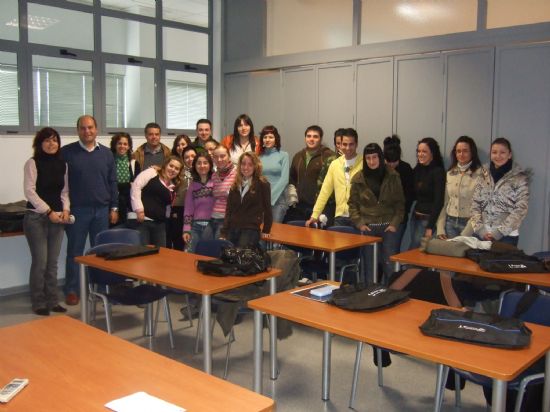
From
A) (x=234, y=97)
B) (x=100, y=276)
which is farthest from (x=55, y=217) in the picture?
(x=234, y=97)

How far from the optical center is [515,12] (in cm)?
548

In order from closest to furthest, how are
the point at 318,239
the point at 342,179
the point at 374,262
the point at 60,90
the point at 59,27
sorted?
the point at 318,239 → the point at 374,262 → the point at 342,179 → the point at 59,27 → the point at 60,90

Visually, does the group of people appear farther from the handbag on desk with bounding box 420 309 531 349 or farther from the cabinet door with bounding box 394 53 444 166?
the handbag on desk with bounding box 420 309 531 349

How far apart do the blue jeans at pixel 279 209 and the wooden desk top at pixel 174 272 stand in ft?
6.36

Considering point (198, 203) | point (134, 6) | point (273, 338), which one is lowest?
point (273, 338)

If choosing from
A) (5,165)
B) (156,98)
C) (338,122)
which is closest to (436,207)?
(338,122)

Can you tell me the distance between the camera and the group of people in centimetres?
495

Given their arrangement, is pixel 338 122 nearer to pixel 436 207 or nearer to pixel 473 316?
pixel 436 207

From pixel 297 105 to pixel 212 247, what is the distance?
3525 mm

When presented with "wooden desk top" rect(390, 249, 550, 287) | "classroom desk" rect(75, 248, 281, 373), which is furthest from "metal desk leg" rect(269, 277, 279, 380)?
"wooden desk top" rect(390, 249, 550, 287)

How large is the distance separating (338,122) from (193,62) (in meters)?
2.40

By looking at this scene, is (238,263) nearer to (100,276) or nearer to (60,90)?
(100,276)

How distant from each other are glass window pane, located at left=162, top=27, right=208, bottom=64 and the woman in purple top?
2764 mm

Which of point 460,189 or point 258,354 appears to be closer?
point 258,354
